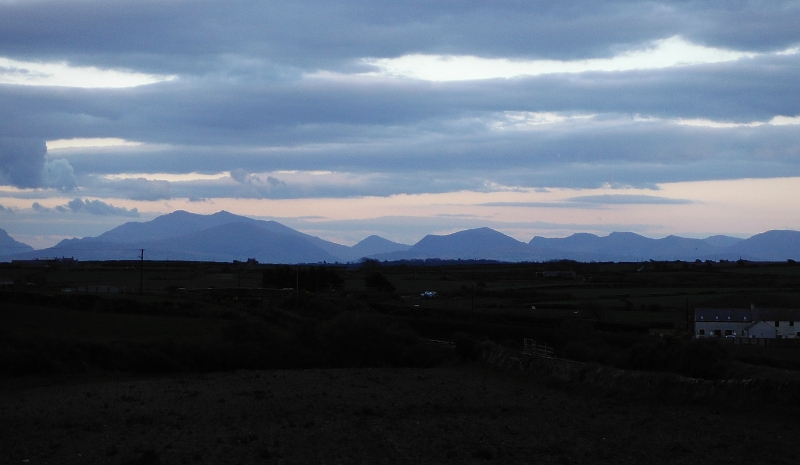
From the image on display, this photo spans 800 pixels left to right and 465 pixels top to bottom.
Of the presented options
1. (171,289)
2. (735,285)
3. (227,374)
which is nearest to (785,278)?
(735,285)

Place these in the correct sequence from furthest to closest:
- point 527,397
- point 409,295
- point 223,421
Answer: point 409,295, point 527,397, point 223,421

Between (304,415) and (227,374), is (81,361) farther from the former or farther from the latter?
(304,415)

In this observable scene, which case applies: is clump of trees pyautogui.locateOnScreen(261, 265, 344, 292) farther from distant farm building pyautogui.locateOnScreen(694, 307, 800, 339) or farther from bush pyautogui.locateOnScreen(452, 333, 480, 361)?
bush pyautogui.locateOnScreen(452, 333, 480, 361)

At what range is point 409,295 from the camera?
329 ft

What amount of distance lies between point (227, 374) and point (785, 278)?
10714 cm

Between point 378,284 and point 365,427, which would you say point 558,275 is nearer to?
point 378,284

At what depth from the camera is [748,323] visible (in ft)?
228

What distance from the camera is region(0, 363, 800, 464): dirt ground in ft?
53.6

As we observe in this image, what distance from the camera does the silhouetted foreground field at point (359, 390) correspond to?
17.1m

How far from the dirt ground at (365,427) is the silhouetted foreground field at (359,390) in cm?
8

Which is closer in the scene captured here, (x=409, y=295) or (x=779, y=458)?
(x=779, y=458)

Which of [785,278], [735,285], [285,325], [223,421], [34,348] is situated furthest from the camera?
[785,278]

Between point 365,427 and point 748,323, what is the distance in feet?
190

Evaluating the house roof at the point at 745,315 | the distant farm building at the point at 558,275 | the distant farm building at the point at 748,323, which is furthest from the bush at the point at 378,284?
the distant farm building at the point at 558,275
